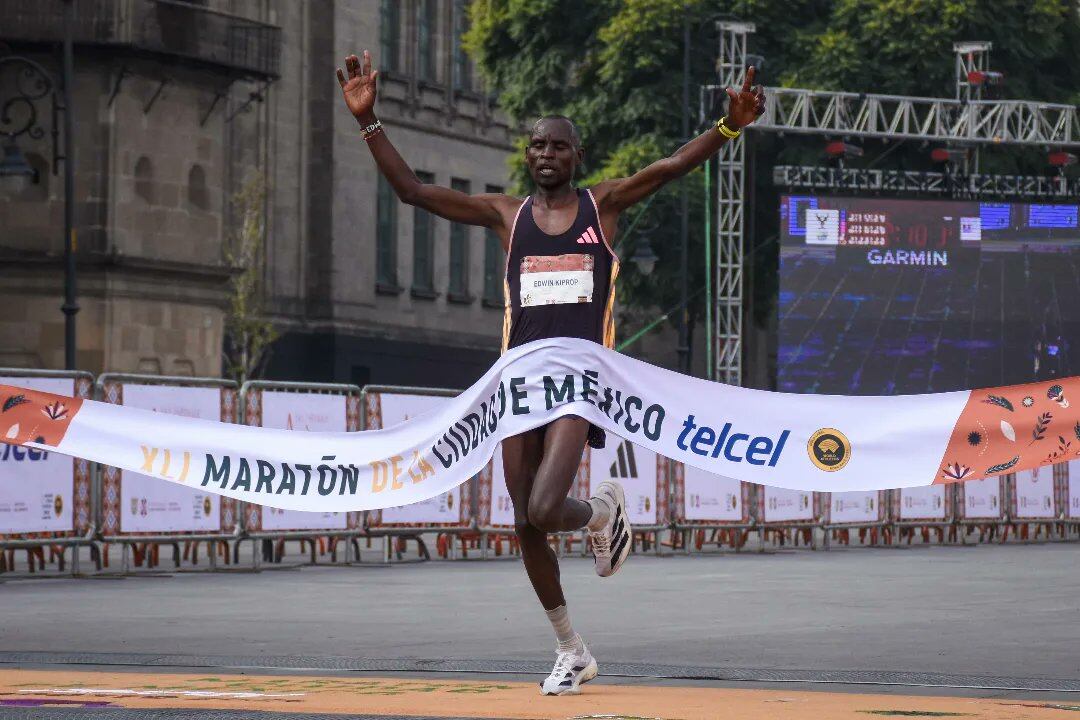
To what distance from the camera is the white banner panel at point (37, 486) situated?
19.8m

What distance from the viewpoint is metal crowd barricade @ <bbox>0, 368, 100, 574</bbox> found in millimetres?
19875

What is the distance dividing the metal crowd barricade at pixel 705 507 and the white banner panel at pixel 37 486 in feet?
27.5

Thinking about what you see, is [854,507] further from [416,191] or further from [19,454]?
[416,191]

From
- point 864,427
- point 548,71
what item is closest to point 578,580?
point 864,427

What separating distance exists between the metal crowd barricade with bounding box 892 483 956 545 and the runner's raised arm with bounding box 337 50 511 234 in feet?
64.7

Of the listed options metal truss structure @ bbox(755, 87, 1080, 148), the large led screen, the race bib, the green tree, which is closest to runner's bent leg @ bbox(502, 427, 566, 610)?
the race bib

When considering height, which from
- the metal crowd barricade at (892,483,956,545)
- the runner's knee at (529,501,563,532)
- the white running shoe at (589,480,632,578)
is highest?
the runner's knee at (529,501,563,532)

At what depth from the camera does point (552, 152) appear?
1002cm

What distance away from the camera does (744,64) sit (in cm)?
4197

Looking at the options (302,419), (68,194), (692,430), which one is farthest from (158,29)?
(692,430)

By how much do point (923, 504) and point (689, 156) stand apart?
20755 millimetres

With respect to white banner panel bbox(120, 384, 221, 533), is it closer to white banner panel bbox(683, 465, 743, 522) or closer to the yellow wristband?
white banner panel bbox(683, 465, 743, 522)

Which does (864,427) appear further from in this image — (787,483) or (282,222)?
(282,222)

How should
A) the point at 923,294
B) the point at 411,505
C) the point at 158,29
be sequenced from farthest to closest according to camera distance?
1. the point at 158,29
2. the point at 923,294
3. the point at 411,505
